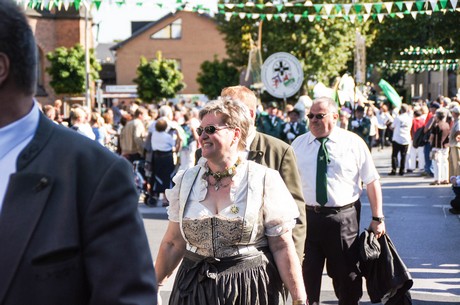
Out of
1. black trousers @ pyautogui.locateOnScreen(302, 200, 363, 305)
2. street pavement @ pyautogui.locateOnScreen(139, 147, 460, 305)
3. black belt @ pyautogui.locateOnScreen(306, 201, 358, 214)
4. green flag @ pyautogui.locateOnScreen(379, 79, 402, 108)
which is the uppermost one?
green flag @ pyautogui.locateOnScreen(379, 79, 402, 108)

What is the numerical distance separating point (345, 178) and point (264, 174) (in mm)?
2233

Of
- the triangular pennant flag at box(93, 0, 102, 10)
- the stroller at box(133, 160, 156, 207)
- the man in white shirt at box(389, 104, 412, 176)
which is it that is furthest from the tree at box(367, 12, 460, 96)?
the triangular pennant flag at box(93, 0, 102, 10)

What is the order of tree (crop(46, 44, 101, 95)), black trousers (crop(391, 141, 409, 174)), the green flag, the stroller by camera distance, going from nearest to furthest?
the stroller → black trousers (crop(391, 141, 409, 174)) → the green flag → tree (crop(46, 44, 101, 95))

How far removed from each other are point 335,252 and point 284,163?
1597 mm

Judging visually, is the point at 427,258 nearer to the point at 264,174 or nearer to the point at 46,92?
the point at 264,174

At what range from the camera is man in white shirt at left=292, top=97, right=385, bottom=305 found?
708cm

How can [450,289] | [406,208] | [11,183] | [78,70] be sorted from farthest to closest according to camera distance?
[78,70]
[406,208]
[450,289]
[11,183]

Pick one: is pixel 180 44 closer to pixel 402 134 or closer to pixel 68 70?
pixel 68 70

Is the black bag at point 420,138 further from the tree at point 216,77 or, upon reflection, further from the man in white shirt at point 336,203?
the tree at point 216,77

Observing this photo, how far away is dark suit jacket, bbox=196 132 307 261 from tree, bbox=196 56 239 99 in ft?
199

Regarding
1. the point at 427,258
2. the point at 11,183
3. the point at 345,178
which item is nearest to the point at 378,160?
the point at 427,258

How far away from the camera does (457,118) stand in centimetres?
1808

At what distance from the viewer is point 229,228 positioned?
4805 millimetres

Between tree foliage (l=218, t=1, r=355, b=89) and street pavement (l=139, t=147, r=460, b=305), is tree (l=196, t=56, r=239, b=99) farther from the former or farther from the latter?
street pavement (l=139, t=147, r=460, b=305)
